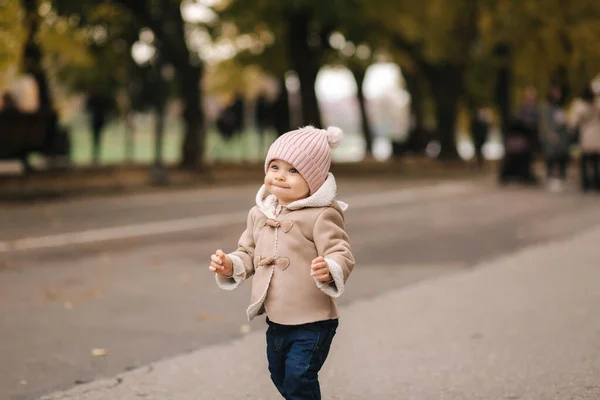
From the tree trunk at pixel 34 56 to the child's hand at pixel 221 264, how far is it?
17708 mm

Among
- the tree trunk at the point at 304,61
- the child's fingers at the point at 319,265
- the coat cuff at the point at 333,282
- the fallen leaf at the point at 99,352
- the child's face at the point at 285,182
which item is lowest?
the fallen leaf at the point at 99,352

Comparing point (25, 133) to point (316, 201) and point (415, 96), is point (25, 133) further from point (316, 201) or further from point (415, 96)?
point (415, 96)

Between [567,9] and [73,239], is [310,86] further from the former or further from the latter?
[73,239]

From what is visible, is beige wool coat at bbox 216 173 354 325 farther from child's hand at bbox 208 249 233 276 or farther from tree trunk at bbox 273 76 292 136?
tree trunk at bbox 273 76 292 136

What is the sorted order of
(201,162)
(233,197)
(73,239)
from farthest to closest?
(201,162) → (233,197) → (73,239)

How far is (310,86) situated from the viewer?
31.6 m

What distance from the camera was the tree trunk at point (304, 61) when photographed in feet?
99.5

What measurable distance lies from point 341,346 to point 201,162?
775 inches

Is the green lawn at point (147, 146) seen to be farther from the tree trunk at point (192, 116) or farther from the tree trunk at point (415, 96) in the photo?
the tree trunk at point (192, 116)

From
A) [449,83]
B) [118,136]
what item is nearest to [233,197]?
[449,83]

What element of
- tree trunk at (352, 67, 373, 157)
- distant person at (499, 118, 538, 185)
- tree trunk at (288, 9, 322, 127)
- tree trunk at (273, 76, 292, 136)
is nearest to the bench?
distant person at (499, 118, 538, 185)

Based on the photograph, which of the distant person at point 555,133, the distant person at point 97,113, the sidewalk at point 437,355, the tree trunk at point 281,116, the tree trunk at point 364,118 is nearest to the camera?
the sidewalk at point 437,355

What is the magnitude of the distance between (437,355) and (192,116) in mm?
21190

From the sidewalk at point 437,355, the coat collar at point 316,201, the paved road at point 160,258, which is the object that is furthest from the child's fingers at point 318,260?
the paved road at point 160,258
